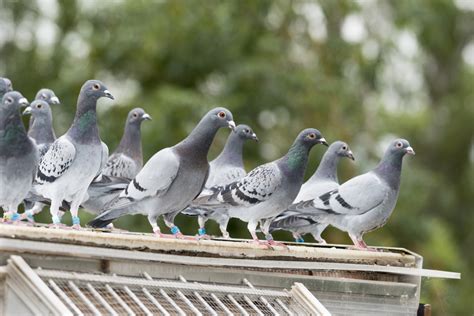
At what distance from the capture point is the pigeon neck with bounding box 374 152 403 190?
10.9 metres

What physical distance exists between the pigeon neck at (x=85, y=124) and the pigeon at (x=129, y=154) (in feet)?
4.54

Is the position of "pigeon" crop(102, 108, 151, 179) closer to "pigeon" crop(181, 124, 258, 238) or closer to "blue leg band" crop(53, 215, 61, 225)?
"pigeon" crop(181, 124, 258, 238)

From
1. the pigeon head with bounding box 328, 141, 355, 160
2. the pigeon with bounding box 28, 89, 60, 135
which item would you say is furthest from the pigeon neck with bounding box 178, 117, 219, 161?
the pigeon head with bounding box 328, 141, 355, 160

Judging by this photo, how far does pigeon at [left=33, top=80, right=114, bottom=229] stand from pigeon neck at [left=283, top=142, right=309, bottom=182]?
175cm

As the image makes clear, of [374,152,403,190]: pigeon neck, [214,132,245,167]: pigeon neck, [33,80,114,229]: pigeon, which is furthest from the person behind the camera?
[214,132,245,167]: pigeon neck

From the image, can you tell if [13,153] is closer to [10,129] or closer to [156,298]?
[10,129]

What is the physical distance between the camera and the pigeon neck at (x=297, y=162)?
31.7ft

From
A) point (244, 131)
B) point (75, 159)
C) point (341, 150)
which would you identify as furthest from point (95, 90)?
Answer: point (341, 150)

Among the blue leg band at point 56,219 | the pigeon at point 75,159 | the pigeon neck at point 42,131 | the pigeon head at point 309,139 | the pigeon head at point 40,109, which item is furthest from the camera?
the pigeon head at point 309,139

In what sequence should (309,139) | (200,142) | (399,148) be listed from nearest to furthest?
(200,142), (309,139), (399,148)

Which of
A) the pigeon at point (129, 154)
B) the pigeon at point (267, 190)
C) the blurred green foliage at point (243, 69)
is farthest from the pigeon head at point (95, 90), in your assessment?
the blurred green foliage at point (243, 69)

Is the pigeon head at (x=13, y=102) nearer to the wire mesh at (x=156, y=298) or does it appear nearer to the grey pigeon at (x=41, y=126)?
the grey pigeon at (x=41, y=126)

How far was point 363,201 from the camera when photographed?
35.0ft

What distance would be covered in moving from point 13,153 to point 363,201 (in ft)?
13.1
